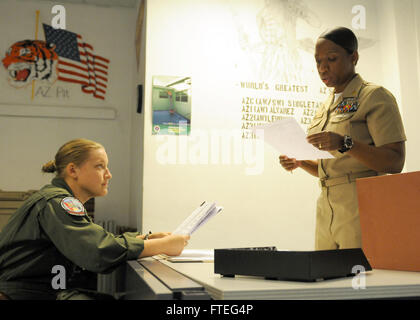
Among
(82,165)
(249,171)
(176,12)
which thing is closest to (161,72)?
(176,12)

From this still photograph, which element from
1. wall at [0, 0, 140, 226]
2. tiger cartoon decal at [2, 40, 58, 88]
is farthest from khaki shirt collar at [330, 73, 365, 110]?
tiger cartoon decal at [2, 40, 58, 88]

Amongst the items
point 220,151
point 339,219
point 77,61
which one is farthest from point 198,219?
point 77,61

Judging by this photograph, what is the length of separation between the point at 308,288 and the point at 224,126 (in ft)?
7.13

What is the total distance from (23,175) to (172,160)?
2.18 m

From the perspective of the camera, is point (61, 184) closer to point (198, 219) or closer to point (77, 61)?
point (198, 219)

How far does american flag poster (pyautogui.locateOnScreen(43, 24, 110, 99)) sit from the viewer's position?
4.49 metres

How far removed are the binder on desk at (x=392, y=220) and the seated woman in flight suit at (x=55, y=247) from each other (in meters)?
0.62

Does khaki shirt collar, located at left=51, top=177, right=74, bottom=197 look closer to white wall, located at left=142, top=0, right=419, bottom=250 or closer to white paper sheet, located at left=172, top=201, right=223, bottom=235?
white paper sheet, located at left=172, top=201, right=223, bottom=235

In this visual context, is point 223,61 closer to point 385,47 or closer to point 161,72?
point 161,72

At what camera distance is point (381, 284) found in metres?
0.89

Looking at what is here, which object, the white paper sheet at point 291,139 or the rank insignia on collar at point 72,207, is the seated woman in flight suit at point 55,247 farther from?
the white paper sheet at point 291,139

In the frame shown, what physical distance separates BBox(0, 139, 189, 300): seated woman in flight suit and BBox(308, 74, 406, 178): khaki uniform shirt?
2.15ft

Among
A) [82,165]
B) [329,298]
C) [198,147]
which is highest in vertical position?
[198,147]

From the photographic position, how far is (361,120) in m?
1.64
